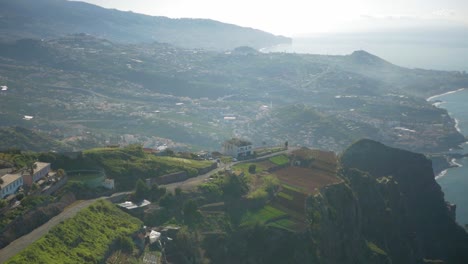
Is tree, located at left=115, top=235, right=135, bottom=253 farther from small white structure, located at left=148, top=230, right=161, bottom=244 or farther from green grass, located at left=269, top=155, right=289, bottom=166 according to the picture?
green grass, located at left=269, top=155, right=289, bottom=166

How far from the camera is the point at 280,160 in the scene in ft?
176

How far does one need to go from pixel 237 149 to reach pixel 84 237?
1074 inches

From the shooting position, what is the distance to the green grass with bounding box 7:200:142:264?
24117mm

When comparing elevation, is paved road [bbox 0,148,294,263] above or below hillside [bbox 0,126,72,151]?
above

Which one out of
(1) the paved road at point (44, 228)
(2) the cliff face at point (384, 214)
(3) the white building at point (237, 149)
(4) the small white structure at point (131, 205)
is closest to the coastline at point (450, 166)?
(2) the cliff face at point (384, 214)

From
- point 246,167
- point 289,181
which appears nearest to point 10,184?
point 246,167

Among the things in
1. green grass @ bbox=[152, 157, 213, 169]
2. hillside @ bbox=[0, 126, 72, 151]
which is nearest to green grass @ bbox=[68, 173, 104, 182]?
green grass @ bbox=[152, 157, 213, 169]

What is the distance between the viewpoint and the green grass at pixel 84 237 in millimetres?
24117

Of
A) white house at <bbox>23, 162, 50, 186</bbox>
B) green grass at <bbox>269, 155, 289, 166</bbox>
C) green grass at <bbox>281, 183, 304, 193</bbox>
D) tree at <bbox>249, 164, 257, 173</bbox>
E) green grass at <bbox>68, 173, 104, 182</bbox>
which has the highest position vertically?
white house at <bbox>23, 162, 50, 186</bbox>

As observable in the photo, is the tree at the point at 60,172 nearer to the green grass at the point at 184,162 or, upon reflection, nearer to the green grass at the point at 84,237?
the green grass at the point at 84,237

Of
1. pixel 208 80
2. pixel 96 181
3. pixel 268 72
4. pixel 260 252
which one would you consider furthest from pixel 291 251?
pixel 268 72

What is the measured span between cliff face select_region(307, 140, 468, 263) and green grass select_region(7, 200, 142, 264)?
1520cm

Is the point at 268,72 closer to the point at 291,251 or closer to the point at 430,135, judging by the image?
the point at 430,135

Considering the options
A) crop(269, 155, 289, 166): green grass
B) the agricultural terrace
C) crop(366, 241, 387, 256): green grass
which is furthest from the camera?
crop(269, 155, 289, 166): green grass
